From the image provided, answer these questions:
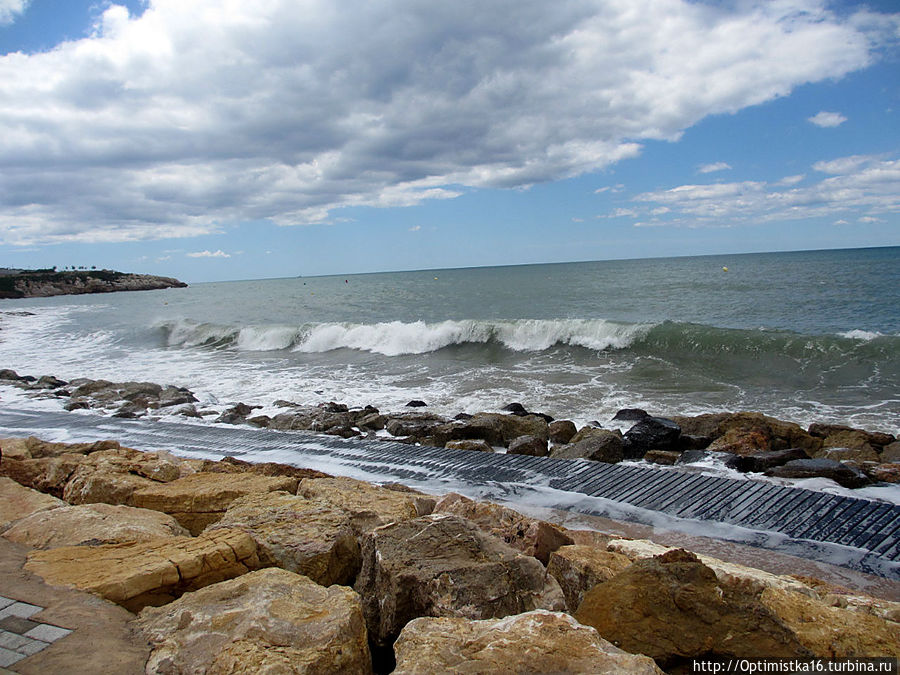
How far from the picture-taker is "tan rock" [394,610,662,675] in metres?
2.17

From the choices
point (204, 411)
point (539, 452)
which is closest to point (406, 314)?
point (204, 411)

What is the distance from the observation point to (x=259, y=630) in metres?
2.47

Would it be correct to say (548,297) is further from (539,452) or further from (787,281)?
(539,452)

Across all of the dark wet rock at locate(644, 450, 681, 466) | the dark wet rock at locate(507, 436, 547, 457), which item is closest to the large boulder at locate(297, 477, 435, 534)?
the dark wet rock at locate(507, 436, 547, 457)

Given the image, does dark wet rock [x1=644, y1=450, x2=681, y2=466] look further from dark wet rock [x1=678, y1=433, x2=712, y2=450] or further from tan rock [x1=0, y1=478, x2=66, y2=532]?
tan rock [x1=0, y1=478, x2=66, y2=532]

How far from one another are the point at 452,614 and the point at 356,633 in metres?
0.49

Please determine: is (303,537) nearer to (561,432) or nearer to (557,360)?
(561,432)

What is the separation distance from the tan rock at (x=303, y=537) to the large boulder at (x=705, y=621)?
1.60 m

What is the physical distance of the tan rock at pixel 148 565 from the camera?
288 centimetres

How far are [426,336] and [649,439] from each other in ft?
Result: 49.0

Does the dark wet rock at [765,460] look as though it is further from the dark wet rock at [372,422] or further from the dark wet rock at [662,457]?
the dark wet rock at [372,422]

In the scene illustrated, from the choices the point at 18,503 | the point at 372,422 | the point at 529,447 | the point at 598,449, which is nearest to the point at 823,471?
the point at 598,449

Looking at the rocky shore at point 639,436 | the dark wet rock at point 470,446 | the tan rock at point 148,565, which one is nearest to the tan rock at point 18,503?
the tan rock at point 148,565

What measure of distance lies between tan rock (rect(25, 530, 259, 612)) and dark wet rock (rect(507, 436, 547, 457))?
18.1ft
